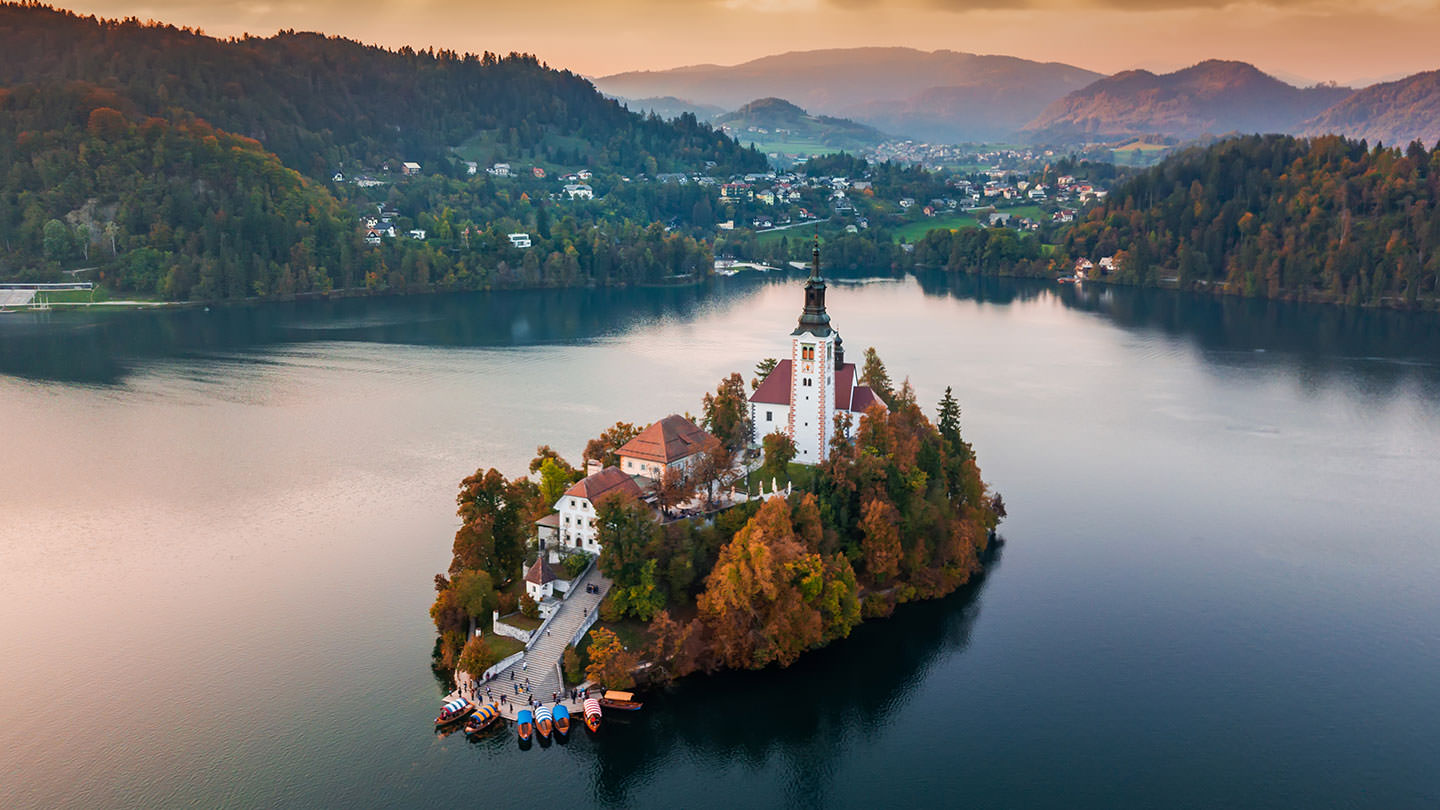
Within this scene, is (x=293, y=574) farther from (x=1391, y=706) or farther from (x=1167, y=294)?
(x=1167, y=294)

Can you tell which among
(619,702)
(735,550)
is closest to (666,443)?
(735,550)

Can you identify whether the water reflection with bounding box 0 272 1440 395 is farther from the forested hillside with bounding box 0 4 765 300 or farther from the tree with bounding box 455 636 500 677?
the tree with bounding box 455 636 500 677

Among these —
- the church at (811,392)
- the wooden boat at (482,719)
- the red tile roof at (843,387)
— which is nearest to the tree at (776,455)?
the church at (811,392)

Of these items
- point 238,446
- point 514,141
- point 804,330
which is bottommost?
point 238,446

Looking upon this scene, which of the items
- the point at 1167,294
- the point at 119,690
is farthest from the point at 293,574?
the point at 1167,294

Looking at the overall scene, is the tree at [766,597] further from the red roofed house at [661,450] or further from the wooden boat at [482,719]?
the wooden boat at [482,719]

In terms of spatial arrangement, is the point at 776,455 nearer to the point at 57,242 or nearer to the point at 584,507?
the point at 584,507

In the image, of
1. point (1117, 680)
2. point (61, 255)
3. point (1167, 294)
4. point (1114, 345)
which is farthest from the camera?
point (1167, 294)

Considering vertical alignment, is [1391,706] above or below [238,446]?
below
